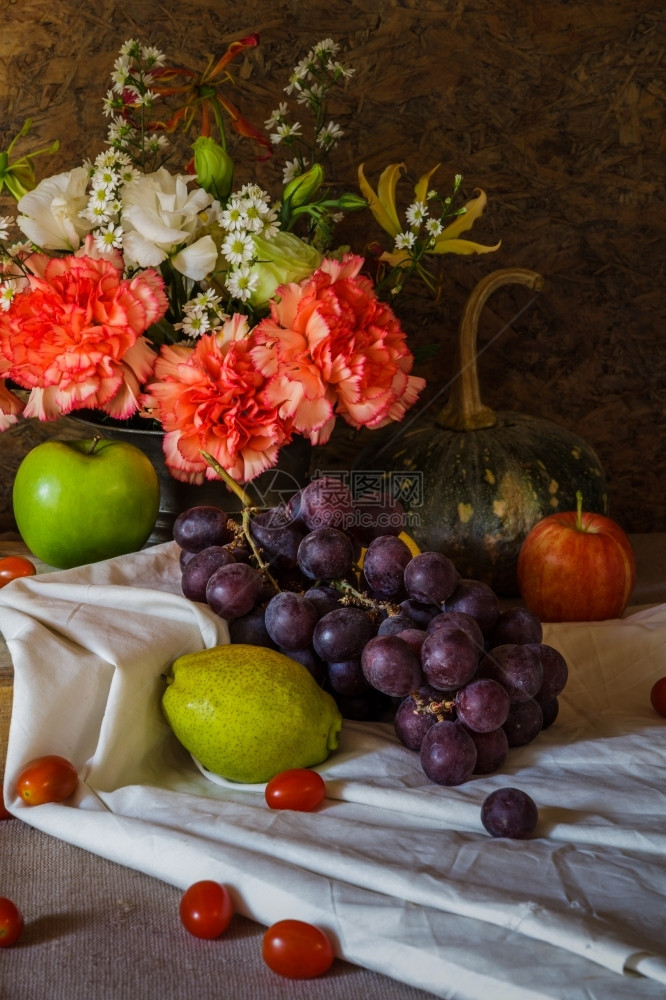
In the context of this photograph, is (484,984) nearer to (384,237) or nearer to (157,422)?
(157,422)

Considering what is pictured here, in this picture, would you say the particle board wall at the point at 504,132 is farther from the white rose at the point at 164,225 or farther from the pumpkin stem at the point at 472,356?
the white rose at the point at 164,225

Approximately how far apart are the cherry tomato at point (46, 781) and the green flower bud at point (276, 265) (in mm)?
595

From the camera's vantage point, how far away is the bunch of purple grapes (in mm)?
833

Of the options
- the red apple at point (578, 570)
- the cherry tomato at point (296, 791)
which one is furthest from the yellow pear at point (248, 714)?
the red apple at point (578, 570)

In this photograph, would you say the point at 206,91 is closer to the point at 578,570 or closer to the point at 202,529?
the point at 202,529

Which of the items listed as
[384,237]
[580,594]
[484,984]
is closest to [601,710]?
[580,594]

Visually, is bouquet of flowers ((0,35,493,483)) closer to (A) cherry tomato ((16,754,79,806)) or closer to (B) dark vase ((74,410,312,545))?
(B) dark vase ((74,410,312,545))

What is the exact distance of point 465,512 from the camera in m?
1.34

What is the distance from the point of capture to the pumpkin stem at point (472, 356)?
1.41 metres

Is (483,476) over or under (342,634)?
under

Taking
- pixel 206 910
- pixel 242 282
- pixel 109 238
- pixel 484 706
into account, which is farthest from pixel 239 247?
pixel 206 910

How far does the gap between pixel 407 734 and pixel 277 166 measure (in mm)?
951

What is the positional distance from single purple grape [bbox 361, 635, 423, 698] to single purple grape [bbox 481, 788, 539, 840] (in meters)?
0.13

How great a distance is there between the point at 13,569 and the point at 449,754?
588mm
